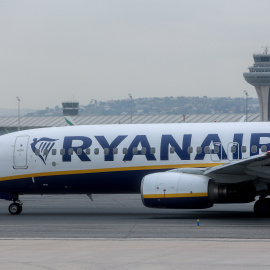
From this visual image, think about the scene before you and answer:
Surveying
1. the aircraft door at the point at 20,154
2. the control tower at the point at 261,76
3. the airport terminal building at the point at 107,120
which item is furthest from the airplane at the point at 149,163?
the control tower at the point at 261,76

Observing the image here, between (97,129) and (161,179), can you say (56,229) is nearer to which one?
(161,179)

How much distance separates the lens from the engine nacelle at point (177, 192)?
25.8 m

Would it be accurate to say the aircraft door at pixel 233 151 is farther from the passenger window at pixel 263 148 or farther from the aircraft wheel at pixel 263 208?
the aircraft wheel at pixel 263 208

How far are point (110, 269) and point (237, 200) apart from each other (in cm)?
1167

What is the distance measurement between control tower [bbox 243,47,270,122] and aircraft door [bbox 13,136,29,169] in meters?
122

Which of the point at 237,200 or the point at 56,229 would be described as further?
the point at 237,200

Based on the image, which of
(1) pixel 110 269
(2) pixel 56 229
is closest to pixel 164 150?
(2) pixel 56 229

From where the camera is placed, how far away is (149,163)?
28031 millimetres

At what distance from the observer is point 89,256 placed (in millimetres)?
17094

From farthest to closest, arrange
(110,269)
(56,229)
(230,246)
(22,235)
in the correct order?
(56,229), (22,235), (230,246), (110,269)

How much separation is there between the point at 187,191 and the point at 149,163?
2.70 m

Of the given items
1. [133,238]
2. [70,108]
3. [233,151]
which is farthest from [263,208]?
[70,108]

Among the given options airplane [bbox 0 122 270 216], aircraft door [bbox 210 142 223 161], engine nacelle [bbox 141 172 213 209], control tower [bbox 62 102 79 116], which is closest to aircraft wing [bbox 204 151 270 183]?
airplane [bbox 0 122 270 216]

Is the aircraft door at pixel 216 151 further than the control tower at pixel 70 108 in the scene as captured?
No
